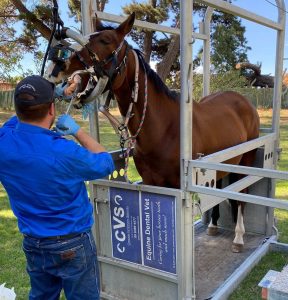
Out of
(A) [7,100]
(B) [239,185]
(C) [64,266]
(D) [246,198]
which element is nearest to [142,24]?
(B) [239,185]

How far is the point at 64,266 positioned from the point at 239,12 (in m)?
2.07

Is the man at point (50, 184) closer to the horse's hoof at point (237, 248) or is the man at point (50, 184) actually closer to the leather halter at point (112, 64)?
the leather halter at point (112, 64)

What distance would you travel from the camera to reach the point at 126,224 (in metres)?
2.49

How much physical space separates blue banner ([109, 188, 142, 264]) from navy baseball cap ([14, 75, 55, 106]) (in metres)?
1.06

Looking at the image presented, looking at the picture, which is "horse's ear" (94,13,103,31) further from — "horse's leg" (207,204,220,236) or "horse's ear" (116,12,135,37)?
"horse's leg" (207,204,220,236)

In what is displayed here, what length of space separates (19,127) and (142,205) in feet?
3.45

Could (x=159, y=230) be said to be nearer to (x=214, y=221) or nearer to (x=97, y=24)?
(x=97, y=24)

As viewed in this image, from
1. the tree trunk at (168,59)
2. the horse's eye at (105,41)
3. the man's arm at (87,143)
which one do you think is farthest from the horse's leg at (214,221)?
the tree trunk at (168,59)

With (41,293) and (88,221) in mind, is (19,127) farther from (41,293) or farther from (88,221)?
(41,293)

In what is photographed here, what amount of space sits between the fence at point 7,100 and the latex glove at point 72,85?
57.3 ft

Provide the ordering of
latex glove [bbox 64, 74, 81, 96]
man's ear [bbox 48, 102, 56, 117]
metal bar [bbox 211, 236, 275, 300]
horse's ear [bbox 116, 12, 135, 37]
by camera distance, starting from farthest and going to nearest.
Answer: metal bar [bbox 211, 236, 275, 300] → horse's ear [bbox 116, 12, 135, 37] → latex glove [bbox 64, 74, 81, 96] → man's ear [bbox 48, 102, 56, 117]

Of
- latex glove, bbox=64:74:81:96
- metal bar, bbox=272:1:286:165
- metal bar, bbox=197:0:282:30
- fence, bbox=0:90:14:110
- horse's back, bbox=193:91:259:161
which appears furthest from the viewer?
fence, bbox=0:90:14:110

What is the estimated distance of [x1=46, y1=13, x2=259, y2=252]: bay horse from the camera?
2156mm

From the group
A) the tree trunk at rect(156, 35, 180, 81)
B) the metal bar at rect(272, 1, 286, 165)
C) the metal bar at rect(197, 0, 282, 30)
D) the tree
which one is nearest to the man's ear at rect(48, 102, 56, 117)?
the metal bar at rect(197, 0, 282, 30)
